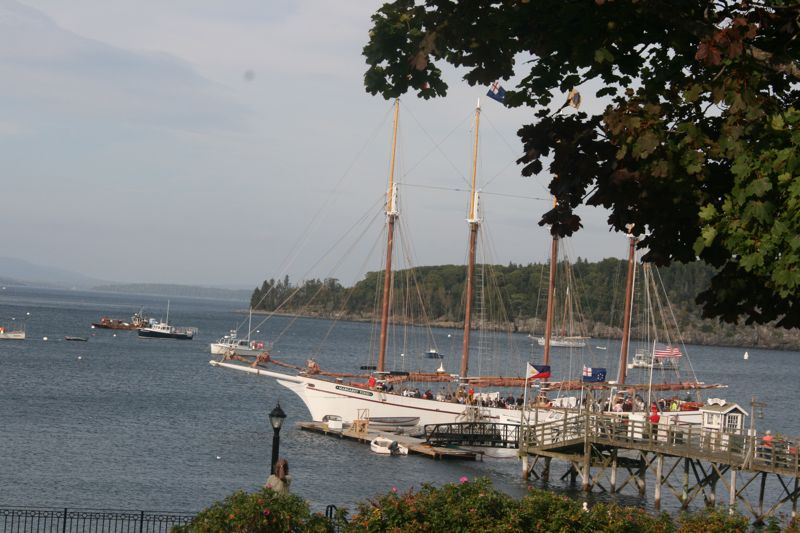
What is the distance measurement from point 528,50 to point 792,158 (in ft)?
12.1

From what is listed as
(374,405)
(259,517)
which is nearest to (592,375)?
(374,405)

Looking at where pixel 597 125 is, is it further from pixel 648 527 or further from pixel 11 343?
pixel 11 343

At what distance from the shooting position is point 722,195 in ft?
42.0

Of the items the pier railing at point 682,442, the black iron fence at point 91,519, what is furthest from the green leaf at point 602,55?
the pier railing at point 682,442

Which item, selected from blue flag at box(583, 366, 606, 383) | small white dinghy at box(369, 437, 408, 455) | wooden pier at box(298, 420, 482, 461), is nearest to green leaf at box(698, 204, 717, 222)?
wooden pier at box(298, 420, 482, 461)

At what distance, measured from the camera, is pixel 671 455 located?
39.3m

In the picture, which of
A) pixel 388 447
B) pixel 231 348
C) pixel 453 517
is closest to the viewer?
pixel 453 517

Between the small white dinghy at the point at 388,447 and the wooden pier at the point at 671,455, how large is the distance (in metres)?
6.96

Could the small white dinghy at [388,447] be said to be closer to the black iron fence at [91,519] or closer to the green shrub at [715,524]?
the black iron fence at [91,519]

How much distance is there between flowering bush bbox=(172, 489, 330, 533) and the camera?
→ 15086 mm

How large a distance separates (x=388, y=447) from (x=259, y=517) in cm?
3838

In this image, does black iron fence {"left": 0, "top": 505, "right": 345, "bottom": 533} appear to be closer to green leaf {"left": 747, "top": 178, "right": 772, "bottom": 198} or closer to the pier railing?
green leaf {"left": 747, "top": 178, "right": 772, "bottom": 198}

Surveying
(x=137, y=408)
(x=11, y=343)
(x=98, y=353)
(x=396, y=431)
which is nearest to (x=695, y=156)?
(x=396, y=431)

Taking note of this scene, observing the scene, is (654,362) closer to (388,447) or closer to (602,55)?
(388,447)
